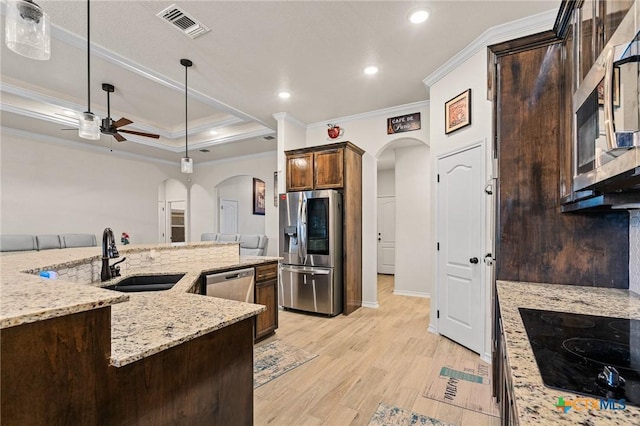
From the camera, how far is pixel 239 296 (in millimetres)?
2900

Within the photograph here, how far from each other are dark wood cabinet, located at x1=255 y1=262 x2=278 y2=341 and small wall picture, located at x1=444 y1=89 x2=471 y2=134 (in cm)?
246

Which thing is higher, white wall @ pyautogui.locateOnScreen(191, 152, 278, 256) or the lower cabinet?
white wall @ pyautogui.locateOnScreen(191, 152, 278, 256)

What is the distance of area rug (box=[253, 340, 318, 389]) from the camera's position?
2.49 m

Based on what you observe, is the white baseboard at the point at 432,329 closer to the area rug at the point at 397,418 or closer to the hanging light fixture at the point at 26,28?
the area rug at the point at 397,418

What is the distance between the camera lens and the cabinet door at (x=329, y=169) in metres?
4.09

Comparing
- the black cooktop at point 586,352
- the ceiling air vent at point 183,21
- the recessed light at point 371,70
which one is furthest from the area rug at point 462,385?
the ceiling air vent at point 183,21

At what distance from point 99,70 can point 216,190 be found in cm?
438

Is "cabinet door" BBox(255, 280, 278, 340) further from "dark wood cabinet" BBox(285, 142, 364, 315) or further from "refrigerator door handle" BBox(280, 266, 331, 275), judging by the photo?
"dark wood cabinet" BBox(285, 142, 364, 315)

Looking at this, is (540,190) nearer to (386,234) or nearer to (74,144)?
(386,234)

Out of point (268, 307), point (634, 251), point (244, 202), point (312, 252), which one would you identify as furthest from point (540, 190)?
point (244, 202)

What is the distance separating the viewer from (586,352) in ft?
2.67

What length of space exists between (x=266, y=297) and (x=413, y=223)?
314cm

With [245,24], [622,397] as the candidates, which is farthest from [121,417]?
[245,24]

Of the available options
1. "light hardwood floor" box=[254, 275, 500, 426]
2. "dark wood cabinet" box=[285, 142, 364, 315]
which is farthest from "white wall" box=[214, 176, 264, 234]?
"light hardwood floor" box=[254, 275, 500, 426]
